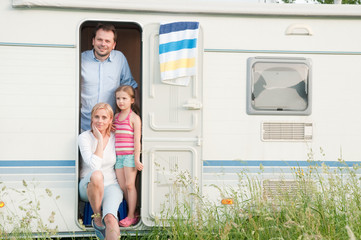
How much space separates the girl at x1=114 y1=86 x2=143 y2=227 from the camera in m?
4.97

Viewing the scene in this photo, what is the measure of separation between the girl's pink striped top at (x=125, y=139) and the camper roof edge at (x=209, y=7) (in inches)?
44.3

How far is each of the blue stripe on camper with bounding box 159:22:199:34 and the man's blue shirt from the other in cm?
66

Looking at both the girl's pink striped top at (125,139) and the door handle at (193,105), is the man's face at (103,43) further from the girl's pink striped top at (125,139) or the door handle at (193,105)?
the door handle at (193,105)

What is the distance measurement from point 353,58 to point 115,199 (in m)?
2.80

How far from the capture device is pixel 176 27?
4.96m

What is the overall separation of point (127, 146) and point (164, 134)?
38 centimetres

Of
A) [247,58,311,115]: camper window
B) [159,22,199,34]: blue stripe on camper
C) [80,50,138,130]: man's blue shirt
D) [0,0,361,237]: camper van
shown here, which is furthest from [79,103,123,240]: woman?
[247,58,311,115]: camper window

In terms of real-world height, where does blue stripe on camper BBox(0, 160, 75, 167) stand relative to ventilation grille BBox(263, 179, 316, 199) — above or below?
above

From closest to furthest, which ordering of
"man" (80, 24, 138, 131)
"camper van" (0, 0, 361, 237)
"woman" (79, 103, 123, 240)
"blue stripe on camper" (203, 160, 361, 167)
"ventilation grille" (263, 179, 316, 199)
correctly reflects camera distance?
"woman" (79, 103, 123, 240) → "camper van" (0, 0, 361, 237) → "ventilation grille" (263, 179, 316, 199) → "blue stripe on camper" (203, 160, 361, 167) → "man" (80, 24, 138, 131)

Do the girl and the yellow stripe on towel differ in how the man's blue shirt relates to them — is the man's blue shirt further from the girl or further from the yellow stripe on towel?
the yellow stripe on towel

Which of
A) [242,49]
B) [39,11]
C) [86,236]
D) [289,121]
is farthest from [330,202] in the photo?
[39,11]

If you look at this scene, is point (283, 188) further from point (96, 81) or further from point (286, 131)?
point (96, 81)

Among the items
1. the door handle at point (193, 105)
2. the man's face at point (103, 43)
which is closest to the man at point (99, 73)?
the man's face at point (103, 43)

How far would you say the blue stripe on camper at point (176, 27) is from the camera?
4961 millimetres
